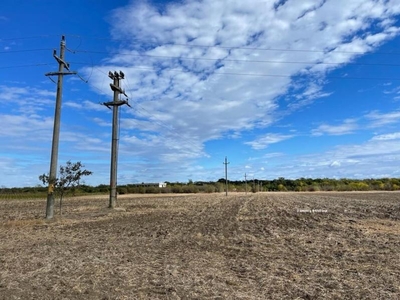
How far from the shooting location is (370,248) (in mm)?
9297

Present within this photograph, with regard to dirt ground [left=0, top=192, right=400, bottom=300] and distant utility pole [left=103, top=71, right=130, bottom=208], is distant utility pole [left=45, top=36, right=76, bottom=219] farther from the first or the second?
distant utility pole [left=103, top=71, right=130, bottom=208]

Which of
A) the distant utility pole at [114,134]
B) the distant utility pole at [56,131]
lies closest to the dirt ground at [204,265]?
the distant utility pole at [56,131]

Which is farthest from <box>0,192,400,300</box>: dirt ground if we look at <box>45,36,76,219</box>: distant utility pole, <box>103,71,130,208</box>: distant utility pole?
<box>103,71,130,208</box>: distant utility pole

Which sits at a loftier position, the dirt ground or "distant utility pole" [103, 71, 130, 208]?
"distant utility pole" [103, 71, 130, 208]

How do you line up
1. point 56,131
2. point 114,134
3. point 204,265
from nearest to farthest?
1. point 204,265
2. point 56,131
3. point 114,134

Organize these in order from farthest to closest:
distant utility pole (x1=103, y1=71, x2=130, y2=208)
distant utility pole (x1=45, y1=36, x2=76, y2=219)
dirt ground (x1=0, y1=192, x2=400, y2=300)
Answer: distant utility pole (x1=103, y1=71, x2=130, y2=208)
distant utility pole (x1=45, y1=36, x2=76, y2=219)
dirt ground (x1=0, y1=192, x2=400, y2=300)

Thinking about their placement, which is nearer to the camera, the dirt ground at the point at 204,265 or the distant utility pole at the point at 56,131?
the dirt ground at the point at 204,265

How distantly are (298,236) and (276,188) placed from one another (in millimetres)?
120740

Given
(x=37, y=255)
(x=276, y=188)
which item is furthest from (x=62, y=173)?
(x=276, y=188)

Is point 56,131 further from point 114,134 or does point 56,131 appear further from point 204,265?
point 204,265

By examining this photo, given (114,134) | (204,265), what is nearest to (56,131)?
(114,134)

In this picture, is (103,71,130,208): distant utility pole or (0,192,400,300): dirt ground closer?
(0,192,400,300): dirt ground

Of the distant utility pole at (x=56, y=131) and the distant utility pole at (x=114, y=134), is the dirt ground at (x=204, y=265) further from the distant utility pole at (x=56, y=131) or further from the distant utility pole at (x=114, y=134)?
the distant utility pole at (x=114, y=134)

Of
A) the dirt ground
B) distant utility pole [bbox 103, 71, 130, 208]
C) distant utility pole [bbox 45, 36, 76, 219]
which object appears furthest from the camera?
distant utility pole [bbox 103, 71, 130, 208]
